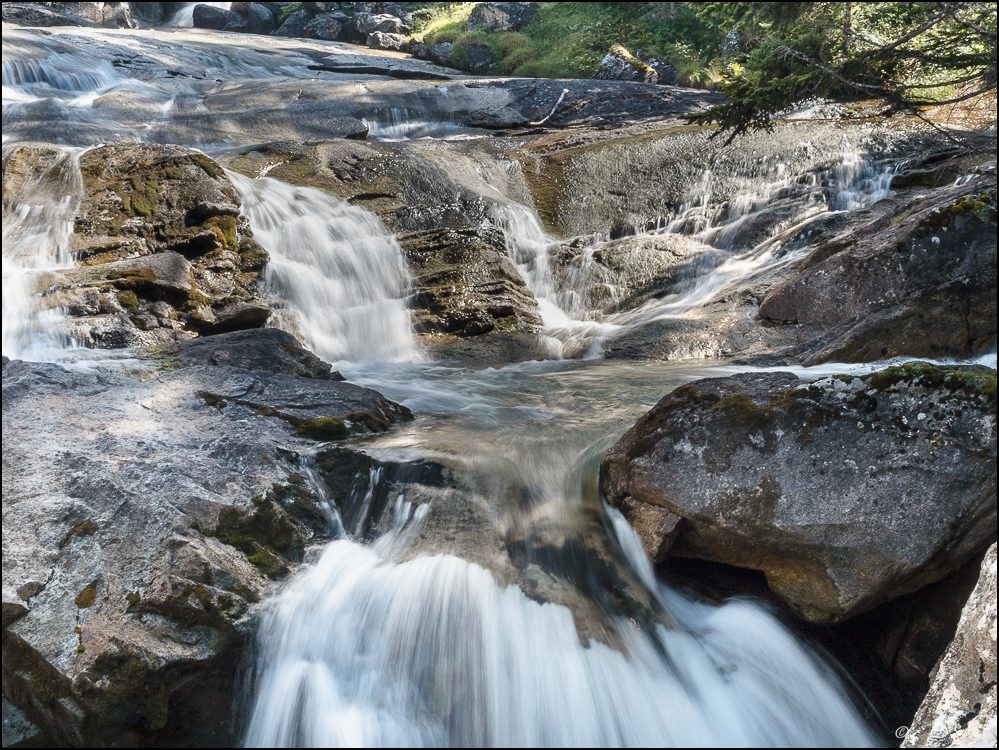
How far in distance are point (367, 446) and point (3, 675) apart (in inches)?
83.1

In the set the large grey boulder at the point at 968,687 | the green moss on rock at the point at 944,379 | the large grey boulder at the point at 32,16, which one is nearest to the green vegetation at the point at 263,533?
the large grey boulder at the point at 968,687

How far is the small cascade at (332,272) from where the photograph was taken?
782cm

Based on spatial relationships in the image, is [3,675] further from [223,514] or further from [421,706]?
[421,706]

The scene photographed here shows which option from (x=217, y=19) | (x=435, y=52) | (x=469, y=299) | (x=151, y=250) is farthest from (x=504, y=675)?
(x=217, y=19)

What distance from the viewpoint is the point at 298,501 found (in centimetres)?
365

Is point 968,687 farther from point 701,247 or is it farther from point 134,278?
point 701,247

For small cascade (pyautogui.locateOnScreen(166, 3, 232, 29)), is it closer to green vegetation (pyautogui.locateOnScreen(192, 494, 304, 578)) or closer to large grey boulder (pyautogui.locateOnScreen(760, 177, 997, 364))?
large grey boulder (pyautogui.locateOnScreen(760, 177, 997, 364))

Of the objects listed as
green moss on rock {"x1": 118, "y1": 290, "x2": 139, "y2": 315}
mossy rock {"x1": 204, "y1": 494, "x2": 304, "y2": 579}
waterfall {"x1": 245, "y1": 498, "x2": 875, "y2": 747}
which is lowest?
waterfall {"x1": 245, "y1": 498, "x2": 875, "y2": 747}

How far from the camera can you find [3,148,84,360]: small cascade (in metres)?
5.64

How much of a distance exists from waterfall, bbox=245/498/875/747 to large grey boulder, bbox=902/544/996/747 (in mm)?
475

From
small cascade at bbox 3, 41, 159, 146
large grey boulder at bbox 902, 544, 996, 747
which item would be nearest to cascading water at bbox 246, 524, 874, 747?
large grey boulder at bbox 902, 544, 996, 747

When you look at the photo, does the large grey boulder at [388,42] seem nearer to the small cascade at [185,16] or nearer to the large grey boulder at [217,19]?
the large grey boulder at [217,19]

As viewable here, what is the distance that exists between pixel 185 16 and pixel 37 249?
1005 inches

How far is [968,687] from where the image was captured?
93.5 inches
